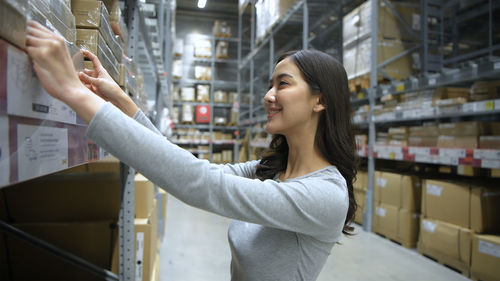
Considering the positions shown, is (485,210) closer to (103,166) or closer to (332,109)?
(332,109)

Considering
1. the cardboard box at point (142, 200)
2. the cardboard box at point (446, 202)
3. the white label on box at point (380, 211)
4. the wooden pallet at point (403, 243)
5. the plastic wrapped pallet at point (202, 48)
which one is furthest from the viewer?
the plastic wrapped pallet at point (202, 48)

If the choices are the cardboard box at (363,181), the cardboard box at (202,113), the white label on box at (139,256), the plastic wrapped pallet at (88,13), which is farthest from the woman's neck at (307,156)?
the cardboard box at (202,113)

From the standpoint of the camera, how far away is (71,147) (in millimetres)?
668

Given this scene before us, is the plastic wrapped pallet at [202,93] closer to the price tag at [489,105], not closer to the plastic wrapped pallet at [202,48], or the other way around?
the plastic wrapped pallet at [202,48]

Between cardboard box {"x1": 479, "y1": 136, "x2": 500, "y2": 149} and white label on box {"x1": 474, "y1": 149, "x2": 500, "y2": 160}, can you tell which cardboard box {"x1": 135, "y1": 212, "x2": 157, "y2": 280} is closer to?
white label on box {"x1": 474, "y1": 149, "x2": 500, "y2": 160}

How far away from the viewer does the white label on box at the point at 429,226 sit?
3.01 m

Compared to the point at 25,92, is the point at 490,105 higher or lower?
higher

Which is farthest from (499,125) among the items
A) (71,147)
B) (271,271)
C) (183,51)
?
(183,51)

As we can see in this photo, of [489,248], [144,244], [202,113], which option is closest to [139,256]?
[144,244]

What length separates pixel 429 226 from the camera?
10.0 ft

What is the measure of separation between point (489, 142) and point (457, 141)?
0.30 metres

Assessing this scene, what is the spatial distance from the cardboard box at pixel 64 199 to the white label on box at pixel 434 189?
2708 millimetres

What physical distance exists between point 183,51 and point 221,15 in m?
1.53

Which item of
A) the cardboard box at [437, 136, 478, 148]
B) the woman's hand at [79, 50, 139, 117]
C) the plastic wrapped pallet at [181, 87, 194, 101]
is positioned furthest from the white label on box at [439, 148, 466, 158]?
the plastic wrapped pallet at [181, 87, 194, 101]
